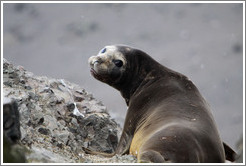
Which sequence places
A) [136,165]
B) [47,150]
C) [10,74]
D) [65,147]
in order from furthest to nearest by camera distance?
[10,74] < [65,147] < [47,150] < [136,165]

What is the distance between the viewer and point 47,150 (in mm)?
6988

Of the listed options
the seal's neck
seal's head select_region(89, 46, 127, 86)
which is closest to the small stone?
seal's head select_region(89, 46, 127, 86)

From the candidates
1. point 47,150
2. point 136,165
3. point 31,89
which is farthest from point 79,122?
point 136,165

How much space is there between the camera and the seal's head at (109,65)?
33.1 ft

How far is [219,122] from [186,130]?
18688mm

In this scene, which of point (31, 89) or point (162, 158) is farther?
point (31, 89)

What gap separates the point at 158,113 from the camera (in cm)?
857

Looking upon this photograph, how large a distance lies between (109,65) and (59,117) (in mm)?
1567

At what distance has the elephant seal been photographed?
693 cm

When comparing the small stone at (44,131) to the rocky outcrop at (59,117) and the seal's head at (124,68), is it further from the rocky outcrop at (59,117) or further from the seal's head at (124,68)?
the seal's head at (124,68)

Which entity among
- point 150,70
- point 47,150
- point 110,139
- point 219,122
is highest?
point 150,70

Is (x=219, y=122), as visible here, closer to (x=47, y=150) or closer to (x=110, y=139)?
(x=110, y=139)

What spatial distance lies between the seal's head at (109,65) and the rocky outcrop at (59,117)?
96 cm

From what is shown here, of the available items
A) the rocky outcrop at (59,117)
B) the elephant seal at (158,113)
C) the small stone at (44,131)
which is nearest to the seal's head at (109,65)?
the elephant seal at (158,113)
